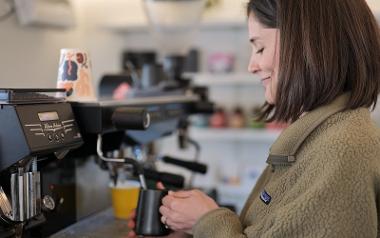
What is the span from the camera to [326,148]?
68 cm

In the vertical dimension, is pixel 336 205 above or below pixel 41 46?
below

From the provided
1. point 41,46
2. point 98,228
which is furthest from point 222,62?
point 98,228

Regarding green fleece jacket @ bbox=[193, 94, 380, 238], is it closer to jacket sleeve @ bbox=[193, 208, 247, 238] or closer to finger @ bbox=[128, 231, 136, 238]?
jacket sleeve @ bbox=[193, 208, 247, 238]

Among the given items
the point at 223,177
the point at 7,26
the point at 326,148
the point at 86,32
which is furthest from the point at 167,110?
the point at 223,177

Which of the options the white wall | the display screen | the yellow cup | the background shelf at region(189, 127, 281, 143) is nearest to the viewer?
the display screen

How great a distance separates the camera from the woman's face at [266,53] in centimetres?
77

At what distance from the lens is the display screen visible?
2.43 ft

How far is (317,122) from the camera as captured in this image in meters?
0.72

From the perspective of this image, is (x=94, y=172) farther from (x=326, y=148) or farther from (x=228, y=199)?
(x=228, y=199)

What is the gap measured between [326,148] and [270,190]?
132mm

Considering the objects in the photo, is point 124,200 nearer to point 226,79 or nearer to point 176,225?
point 176,225

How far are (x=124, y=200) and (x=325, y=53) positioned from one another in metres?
0.56

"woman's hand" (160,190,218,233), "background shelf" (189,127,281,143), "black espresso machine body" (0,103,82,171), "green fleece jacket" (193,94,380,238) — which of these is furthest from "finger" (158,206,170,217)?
"background shelf" (189,127,281,143)

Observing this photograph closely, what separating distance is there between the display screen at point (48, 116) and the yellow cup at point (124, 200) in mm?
326
